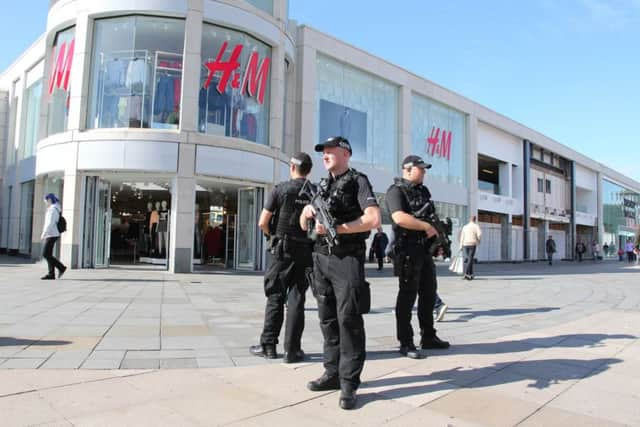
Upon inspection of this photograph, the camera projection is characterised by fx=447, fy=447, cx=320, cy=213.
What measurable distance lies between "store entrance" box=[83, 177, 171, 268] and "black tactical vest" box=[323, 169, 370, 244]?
11733 mm

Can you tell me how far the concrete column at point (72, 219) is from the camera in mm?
12961

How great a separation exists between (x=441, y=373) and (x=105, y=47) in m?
14.1

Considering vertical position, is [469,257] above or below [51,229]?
below

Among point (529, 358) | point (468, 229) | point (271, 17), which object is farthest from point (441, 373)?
point (271, 17)

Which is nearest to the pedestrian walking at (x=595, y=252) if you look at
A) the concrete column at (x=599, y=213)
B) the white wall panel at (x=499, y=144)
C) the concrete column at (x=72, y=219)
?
the concrete column at (x=599, y=213)

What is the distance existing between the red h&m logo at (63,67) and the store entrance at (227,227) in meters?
5.46

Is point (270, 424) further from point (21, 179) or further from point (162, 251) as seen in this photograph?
point (21, 179)

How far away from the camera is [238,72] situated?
14.3m

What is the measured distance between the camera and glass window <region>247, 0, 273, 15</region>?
15.0 metres

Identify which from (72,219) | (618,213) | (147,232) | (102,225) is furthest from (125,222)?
(618,213)

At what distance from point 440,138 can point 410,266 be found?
909 inches

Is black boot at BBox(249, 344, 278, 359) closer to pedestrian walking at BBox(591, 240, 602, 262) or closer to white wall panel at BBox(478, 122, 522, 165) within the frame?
white wall panel at BBox(478, 122, 522, 165)

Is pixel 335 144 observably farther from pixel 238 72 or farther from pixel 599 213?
pixel 599 213

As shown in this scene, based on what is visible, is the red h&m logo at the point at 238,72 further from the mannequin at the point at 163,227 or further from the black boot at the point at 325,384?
the black boot at the point at 325,384
